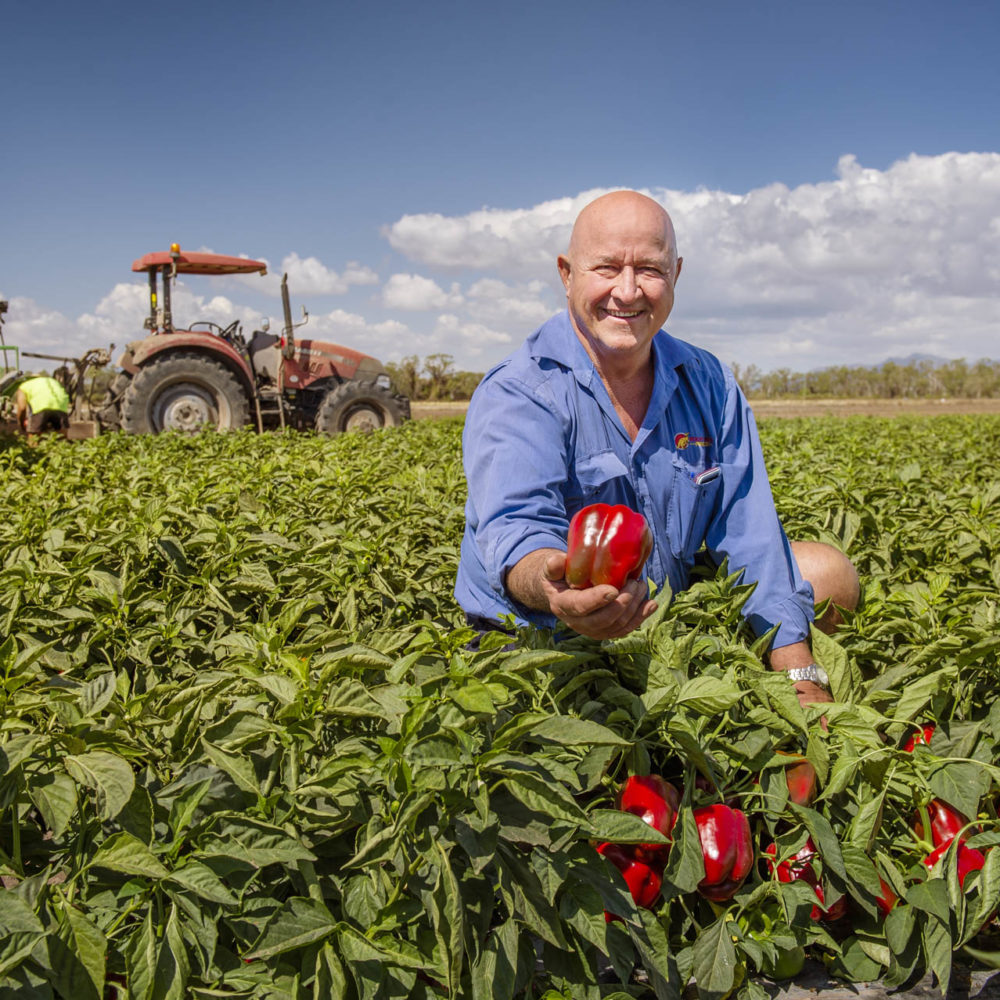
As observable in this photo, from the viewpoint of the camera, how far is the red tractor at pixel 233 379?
1059 cm

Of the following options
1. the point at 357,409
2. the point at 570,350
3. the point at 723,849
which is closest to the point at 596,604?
the point at 723,849

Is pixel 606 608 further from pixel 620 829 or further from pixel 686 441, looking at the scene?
pixel 686 441

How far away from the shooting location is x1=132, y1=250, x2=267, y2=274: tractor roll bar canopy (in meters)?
11.5

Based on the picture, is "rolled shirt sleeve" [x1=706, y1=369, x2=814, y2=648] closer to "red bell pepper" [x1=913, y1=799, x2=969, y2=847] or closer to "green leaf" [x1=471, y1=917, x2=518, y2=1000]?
"red bell pepper" [x1=913, y1=799, x2=969, y2=847]

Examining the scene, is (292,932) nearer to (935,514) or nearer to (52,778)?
(52,778)

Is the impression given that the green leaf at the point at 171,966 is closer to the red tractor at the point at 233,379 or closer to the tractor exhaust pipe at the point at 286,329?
the red tractor at the point at 233,379

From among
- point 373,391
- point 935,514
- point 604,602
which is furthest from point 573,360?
point 373,391

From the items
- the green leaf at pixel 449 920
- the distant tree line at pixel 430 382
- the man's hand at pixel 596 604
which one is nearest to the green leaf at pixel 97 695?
the green leaf at pixel 449 920

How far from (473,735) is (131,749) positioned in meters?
0.60

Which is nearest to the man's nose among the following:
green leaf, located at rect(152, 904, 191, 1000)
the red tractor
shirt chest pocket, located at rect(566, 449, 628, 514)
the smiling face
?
the smiling face

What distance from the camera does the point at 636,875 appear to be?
1574 millimetres

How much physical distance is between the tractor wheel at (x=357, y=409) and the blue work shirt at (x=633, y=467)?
9134mm

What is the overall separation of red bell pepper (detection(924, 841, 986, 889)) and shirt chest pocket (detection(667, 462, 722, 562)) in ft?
3.65

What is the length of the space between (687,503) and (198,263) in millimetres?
10746
